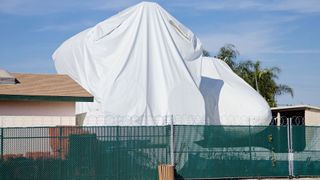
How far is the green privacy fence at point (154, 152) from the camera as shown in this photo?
21297mm

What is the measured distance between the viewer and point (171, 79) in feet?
96.3

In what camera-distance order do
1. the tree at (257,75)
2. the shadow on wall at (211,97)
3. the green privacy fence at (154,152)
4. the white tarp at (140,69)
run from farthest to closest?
the tree at (257,75) < the shadow on wall at (211,97) < the white tarp at (140,69) < the green privacy fence at (154,152)

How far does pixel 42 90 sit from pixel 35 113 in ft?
3.34

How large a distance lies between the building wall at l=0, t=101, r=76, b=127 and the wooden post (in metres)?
5.32

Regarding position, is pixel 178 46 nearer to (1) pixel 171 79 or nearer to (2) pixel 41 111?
(1) pixel 171 79

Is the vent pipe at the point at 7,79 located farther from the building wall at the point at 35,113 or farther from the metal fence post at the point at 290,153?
the metal fence post at the point at 290,153

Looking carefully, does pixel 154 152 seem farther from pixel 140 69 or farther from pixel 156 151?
pixel 140 69

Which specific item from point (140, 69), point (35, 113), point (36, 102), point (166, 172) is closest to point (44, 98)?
point (36, 102)

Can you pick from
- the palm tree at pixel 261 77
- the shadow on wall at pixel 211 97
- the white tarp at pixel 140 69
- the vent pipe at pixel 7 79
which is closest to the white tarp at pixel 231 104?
the shadow on wall at pixel 211 97

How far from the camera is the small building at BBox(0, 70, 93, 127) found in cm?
2441

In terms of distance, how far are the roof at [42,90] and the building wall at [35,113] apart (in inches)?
19.6

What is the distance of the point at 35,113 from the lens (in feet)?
82.2

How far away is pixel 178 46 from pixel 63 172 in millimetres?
11633

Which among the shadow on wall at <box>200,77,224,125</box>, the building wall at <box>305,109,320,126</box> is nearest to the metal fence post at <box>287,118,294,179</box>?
the shadow on wall at <box>200,77,224,125</box>
